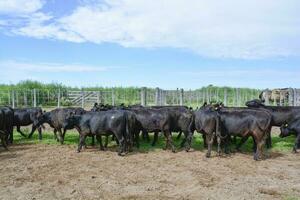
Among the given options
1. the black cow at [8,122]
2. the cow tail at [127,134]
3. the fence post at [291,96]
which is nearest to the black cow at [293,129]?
the cow tail at [127,134]

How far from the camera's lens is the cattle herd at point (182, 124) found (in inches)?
472

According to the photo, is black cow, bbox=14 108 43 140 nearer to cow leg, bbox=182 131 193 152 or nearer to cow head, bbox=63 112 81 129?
cow head, bbox=63 112 81 129

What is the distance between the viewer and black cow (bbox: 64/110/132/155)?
12.4m

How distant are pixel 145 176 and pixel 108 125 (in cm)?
349

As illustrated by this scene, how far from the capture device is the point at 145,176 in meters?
9.45

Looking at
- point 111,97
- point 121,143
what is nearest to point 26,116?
point 121,143

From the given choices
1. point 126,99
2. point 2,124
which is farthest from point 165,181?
point 126,99

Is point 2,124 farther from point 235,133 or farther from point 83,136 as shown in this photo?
point 235,133

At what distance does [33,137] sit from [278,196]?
448 inches

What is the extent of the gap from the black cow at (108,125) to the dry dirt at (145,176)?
1.89ft

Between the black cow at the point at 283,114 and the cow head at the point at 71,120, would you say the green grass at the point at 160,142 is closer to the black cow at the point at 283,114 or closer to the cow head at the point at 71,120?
the black cow at the point at 283,114

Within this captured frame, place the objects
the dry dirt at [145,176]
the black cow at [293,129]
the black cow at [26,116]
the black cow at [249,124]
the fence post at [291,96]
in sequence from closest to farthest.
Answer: the dry dirt at [145,176] < the black cow at [249,124] < the black cow at [293,129] < the black cow at [26,116] < the fence post at [291,96]

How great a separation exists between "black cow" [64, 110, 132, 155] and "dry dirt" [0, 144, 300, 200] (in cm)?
58

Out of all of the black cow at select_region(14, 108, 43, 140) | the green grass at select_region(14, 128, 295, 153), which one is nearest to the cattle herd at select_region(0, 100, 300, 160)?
the green grass at select_region(14, 128, 295, 153)
